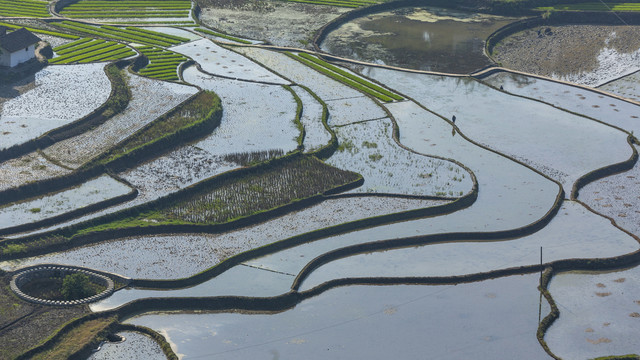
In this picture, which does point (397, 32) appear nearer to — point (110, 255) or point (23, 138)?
point (23, 138)

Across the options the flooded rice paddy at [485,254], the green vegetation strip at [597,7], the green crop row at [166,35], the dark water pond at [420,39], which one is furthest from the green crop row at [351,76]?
the green vegetation strip at [597,7]

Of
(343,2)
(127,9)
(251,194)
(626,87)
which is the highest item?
(343,2)

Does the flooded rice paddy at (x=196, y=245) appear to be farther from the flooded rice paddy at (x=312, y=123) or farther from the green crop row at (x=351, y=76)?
the green crop row at (x=351, y=76)

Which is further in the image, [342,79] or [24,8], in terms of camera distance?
[24,8]

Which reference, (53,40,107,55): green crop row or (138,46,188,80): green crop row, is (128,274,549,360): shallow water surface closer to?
(138,46,188,80): green crop row

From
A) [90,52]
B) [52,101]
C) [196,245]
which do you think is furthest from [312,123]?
[90,52]

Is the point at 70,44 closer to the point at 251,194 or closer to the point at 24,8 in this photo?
the point at 24,8

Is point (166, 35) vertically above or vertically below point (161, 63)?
above

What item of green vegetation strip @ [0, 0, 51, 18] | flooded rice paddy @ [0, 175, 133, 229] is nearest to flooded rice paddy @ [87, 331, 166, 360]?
flooded rice paddy @ [0, 175, 133, 229]
